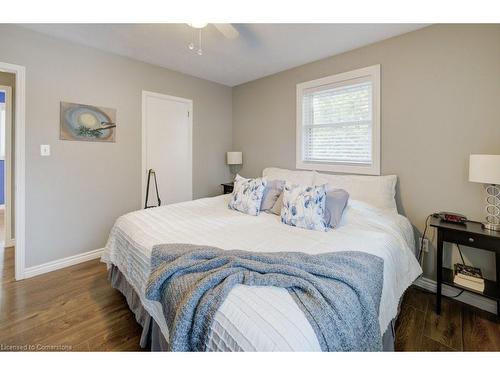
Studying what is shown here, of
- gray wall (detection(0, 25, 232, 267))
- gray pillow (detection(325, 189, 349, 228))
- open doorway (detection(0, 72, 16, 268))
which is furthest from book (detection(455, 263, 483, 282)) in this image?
open doorway (detection(0, 72, 16, 268))

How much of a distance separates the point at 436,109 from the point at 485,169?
73 cm

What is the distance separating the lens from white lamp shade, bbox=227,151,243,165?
3910mm

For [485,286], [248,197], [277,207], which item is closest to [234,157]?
[248,197]

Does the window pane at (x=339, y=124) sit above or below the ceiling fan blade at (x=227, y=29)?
below

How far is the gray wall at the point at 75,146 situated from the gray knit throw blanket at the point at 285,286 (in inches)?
77.9

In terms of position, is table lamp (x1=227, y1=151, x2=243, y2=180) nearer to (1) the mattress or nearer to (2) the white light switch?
(1) the mattress

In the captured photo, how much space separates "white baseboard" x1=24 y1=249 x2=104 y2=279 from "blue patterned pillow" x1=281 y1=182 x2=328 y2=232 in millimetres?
2351

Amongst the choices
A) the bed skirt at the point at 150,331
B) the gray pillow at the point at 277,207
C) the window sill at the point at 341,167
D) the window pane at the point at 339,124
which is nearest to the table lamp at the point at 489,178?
the window sill at the point at 341,167

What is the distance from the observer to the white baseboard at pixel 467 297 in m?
1.93

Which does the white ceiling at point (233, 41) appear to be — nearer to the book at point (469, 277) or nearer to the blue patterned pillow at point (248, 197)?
the blue patterned pillow at point (248, 197)

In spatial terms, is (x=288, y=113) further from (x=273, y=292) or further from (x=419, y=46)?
Result: (x=273, y=292)

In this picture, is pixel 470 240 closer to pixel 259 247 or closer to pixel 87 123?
pixel 259 247

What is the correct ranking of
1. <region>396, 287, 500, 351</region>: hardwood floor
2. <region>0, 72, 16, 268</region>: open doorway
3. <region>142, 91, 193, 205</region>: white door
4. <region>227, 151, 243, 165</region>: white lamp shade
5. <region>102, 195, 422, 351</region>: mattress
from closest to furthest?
<region>102, 195, 422, 351</region>: mattress
<region>396, 287, 500, 351</region>: hardwood floor
<region>0, 72, 16, 268</region>: open doorway
<region>142, 91, 193, 205</region>: white door
<region>227, 151, 243, 165</region>: white lamp shade
